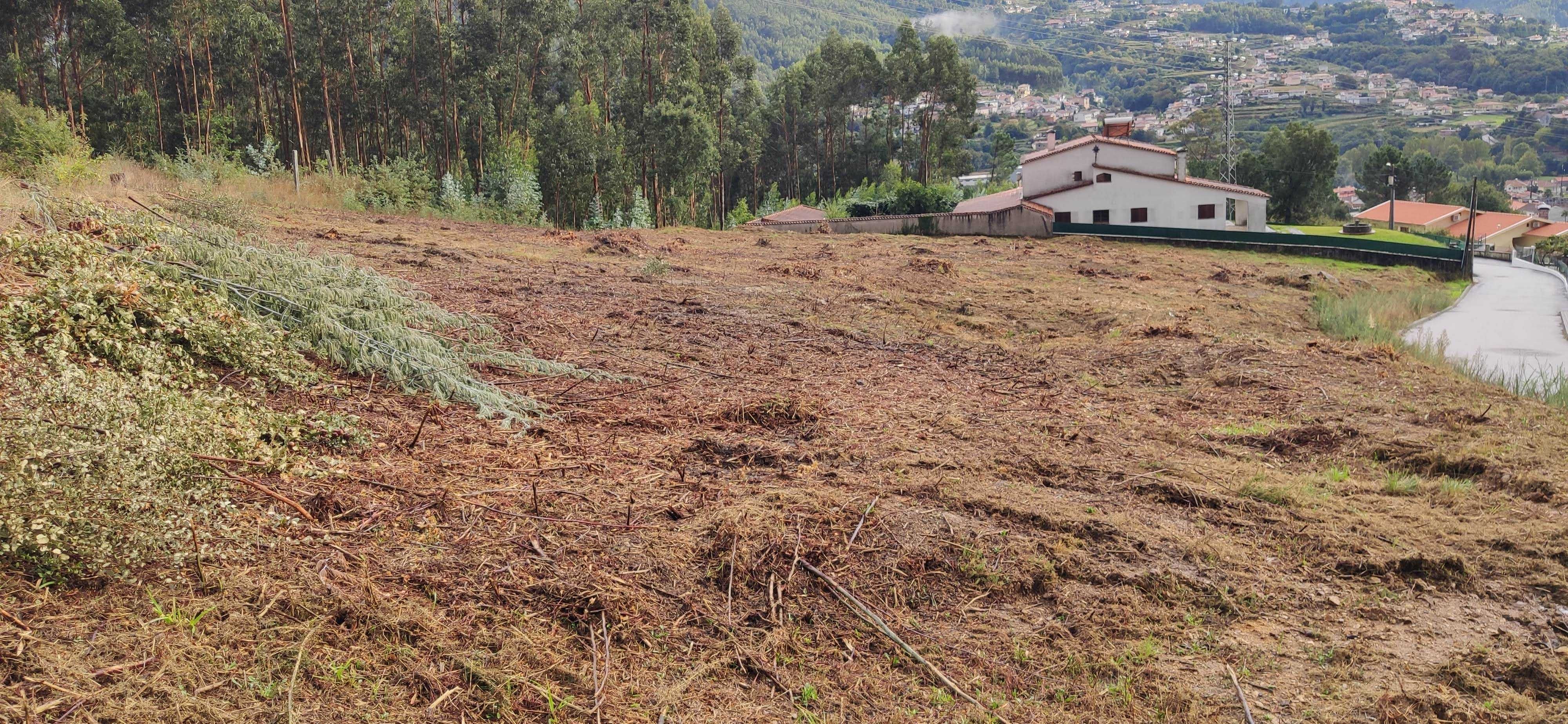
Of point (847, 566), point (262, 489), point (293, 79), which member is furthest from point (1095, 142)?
point (262, 489)

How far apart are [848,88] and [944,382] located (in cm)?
5690

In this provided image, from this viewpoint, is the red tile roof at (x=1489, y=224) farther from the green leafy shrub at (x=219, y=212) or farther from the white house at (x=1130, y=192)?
the green leafy shrub at (x=219, y=212)

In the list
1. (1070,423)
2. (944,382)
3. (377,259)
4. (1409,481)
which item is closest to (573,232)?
(377,259)

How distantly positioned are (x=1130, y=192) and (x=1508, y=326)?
71.9 ft

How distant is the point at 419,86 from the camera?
4516 centimetres

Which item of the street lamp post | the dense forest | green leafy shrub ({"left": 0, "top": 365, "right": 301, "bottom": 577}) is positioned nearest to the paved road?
green leafy shrub ({"left": 0, "top": 365, "right": 301, "bottom": 577})

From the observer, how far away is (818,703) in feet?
12.6

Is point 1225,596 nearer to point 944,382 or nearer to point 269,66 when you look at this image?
point 944,382

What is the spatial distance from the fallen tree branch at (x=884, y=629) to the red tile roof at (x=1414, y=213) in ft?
264

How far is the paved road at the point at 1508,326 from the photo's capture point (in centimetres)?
1642

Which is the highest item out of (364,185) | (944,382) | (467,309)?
(364,185)

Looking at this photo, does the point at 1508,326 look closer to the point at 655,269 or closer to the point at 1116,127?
the point at 655,269

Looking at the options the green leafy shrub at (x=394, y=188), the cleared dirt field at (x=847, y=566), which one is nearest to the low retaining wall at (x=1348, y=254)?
the cleared dirt field at (x=847, y=566)

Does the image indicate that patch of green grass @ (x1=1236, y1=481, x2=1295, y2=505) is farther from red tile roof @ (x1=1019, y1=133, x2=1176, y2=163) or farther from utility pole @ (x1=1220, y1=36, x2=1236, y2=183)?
utility pole @ (x1=1220, y1=36, x2=1236, y2=183)
